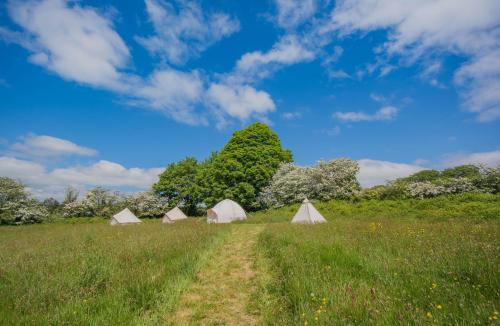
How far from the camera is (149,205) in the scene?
4638cm

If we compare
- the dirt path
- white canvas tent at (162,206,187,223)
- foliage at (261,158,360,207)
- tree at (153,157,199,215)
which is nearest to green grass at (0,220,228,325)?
the dirt path

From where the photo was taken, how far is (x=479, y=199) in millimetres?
19828

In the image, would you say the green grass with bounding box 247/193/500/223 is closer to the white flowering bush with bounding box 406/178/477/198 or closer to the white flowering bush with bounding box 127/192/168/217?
the white flowering bush with bounding box 406/178/477/198

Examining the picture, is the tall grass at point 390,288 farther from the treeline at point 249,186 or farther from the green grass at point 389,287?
the treeline at point 249,186

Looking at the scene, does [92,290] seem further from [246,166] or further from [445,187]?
[246,166]

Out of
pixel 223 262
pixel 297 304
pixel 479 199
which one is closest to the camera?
pixel 297 304

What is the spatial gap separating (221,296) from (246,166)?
30.7 metres

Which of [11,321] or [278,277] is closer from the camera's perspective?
[11,321]

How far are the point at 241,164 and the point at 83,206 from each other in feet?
97.3

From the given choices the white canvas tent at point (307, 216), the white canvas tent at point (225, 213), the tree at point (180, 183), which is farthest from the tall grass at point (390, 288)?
the tree at point (180, 183)

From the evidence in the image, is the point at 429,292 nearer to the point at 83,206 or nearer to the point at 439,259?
the point at 439,259

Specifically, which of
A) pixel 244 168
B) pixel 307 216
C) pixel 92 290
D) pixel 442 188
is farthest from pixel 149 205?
pixel 92 290

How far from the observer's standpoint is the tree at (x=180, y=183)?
45.4 metres

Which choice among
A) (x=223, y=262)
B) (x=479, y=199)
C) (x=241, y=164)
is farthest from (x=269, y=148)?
(x=223, y=262)
